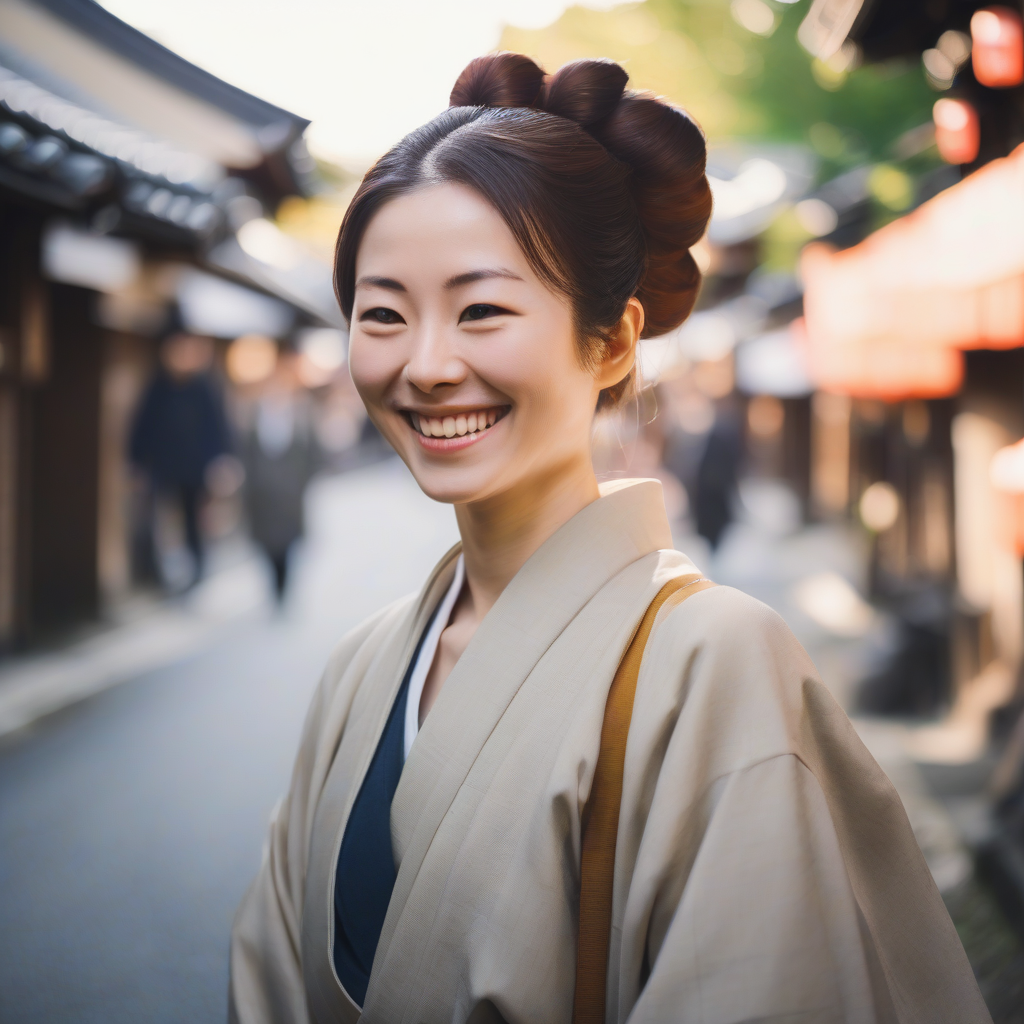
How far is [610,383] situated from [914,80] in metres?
7.47

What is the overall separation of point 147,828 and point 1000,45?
5.82 m

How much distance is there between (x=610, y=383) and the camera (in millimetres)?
1657

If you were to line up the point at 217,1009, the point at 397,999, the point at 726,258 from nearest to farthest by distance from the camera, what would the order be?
the point at 397,999
the point at 217,1009
the point at 726,258

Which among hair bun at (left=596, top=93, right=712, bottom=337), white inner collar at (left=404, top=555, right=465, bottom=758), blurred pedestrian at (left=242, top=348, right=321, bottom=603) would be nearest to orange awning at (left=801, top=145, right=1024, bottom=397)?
hair bun at (left=596, top=93, right=712, bottom=337)

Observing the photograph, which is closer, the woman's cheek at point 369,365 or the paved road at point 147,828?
the woman's cheek at point 369,365

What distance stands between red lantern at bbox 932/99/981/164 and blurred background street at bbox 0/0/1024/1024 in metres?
0.03

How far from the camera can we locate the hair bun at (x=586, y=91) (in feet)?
5.09

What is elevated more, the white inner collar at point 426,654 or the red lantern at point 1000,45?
the red lantern at point 1000,45

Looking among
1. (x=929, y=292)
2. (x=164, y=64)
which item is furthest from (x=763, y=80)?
(x=164, y=64)

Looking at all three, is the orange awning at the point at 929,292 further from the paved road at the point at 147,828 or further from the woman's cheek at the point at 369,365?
the paved road at the point at 147,828

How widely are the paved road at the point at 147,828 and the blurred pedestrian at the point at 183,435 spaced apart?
152 cm

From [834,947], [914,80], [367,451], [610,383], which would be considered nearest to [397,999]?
[834,947]

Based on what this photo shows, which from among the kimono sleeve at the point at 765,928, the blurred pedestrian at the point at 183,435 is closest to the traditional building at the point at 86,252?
the blurred pedestrian at the point at 183,435

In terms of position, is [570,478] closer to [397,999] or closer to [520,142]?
[520,142]
